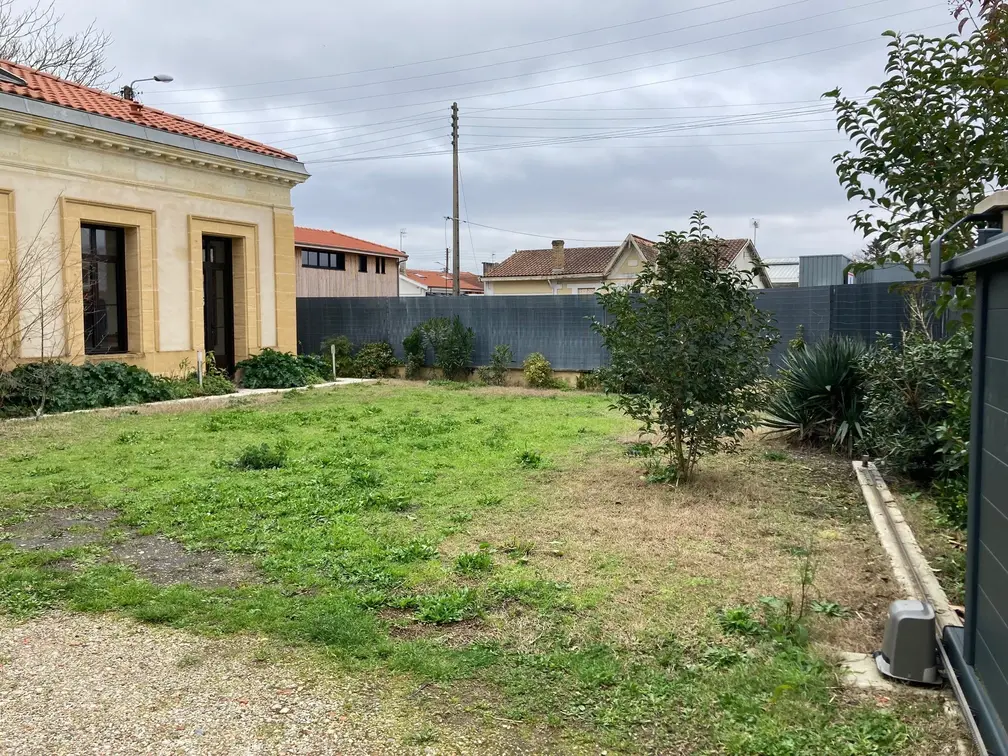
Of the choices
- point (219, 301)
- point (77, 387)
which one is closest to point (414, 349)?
point (219, 301)

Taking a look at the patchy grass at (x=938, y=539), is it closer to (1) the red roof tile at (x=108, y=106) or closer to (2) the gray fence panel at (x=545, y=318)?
(2) the gray fence panel at (x=545, y=318)

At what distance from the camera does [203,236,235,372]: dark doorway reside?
Result: 18.5 m

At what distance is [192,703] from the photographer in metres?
3.56

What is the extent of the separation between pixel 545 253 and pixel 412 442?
37095mm

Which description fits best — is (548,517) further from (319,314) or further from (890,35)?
(319,314)

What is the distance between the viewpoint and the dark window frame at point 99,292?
15773 mm

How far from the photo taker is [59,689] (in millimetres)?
3717

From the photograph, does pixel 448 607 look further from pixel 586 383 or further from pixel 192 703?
pixel 586 383

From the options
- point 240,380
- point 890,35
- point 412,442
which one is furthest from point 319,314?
point 890,35

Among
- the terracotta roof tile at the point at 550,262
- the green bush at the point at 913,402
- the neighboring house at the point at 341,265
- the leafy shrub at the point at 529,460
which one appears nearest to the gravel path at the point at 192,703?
the leafy shrub at the point at 529,460

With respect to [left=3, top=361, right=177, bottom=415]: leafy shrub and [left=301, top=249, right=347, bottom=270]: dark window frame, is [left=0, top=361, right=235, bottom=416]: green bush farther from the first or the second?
[left=301, top=249, right=347, bottom=270]: dark window frame

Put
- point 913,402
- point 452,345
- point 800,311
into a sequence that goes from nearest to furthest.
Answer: point 913,402
point 800,311
point 452,345

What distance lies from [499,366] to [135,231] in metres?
8.30

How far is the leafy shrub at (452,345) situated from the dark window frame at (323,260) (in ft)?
50.8
